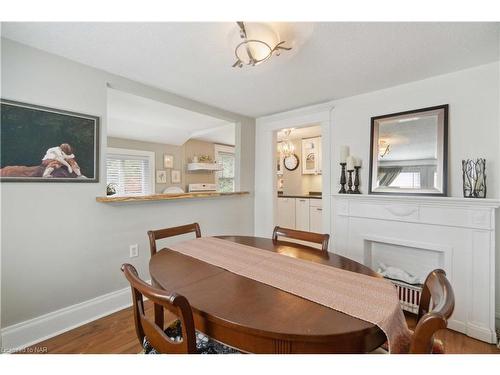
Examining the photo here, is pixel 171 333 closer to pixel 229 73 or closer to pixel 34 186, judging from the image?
pixel 34 186

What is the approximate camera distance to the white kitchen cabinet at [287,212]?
4.61 meters

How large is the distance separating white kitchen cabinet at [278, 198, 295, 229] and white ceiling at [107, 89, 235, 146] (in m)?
1.76

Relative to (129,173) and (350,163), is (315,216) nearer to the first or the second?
(350,163)

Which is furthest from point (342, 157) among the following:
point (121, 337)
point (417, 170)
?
point (121, 337)

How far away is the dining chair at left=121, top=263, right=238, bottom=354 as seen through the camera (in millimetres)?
770

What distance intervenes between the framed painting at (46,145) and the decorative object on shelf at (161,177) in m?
2.77

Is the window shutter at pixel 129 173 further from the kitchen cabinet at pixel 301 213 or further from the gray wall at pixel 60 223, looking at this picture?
the kitchen cabinet at pixel 301 213

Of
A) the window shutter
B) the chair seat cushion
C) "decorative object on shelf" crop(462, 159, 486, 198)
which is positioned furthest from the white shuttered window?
"decorative object on shelf" crop(462, 159, 486, 198)

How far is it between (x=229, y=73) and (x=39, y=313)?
2.42 meters

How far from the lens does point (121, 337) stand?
5.98ft

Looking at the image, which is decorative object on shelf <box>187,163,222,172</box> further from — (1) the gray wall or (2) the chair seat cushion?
(2) the chair seat cushion

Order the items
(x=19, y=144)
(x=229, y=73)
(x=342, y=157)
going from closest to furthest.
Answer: (x=19, y=144), (x=229, y=73), (x=342, y=157)

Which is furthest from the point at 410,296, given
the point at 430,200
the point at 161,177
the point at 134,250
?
the point at 161,177

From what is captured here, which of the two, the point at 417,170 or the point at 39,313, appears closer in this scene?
the point at 39,313
